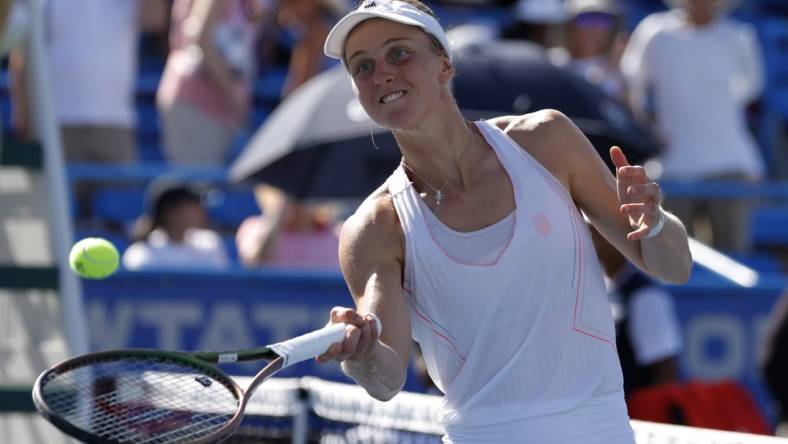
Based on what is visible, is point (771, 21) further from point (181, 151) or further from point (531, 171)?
point (531, 171)

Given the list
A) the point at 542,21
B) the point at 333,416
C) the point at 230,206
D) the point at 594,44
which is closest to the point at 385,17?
the point at 333,416

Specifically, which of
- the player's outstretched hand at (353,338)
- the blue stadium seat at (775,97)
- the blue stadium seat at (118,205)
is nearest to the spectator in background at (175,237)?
the blue stadium seat at (118,205)

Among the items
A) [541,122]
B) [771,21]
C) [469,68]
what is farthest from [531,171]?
[771,21]

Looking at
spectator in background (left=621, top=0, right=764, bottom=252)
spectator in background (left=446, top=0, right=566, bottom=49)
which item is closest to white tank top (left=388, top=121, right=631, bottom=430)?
spectator in background (left=621, top=0, right=764, bottom=252)

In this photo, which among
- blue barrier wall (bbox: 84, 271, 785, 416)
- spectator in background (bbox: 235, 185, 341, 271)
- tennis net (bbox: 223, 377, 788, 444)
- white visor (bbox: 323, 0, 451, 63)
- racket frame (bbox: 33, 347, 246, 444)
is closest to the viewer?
racket frame (bbox: 33, 347, 246, 444)

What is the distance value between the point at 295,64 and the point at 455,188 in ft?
18.5

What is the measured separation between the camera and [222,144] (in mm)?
9070

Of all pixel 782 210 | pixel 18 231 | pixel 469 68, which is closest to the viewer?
pixel 18 231

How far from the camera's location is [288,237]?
8.18m

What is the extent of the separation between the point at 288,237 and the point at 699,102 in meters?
2.71

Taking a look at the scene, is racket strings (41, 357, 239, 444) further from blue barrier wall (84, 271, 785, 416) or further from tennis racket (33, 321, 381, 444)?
blue barrier wall (84, 271, 785, 416)

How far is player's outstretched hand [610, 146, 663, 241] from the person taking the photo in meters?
3.38

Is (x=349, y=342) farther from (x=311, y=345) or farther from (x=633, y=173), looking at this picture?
(x=633, y=173)

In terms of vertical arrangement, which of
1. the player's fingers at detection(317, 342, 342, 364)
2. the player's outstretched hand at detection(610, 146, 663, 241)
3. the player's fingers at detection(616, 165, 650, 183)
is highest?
the player's fingers at detection(616, 165, 650, 183)
